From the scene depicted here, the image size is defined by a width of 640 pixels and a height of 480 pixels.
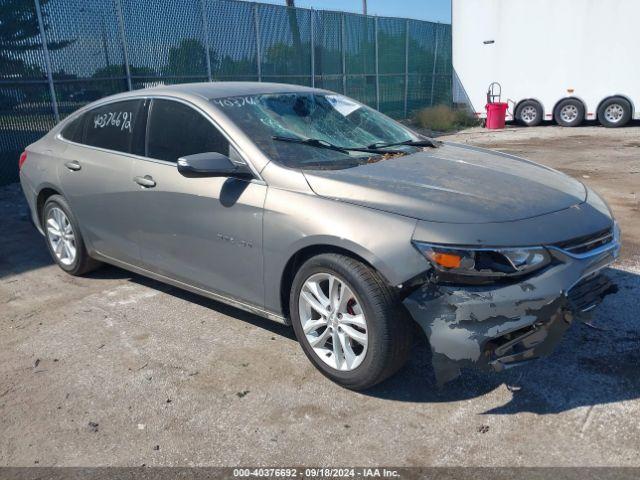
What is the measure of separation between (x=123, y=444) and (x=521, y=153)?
11.5 metres

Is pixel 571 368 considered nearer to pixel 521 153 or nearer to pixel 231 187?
pixel 231 187

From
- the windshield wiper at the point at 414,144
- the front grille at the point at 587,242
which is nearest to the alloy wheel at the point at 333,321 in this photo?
the front grille at the point at 587,242

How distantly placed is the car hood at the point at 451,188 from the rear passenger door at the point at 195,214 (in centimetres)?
53

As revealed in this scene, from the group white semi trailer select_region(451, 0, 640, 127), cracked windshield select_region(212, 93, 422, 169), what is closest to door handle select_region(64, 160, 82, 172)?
cracked windshield select_region(212, 93, 422, 169)

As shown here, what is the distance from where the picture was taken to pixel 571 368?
3412mm

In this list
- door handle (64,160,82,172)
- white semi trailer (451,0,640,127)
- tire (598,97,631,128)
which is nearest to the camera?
door handle (64,160,82,172)

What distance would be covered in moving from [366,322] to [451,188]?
0.90 metres

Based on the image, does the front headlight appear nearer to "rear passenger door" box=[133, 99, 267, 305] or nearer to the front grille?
the front grille

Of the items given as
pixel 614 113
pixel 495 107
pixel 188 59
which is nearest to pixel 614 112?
pixel 614 113

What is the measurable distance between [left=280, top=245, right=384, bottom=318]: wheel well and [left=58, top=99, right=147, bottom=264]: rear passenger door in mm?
1473

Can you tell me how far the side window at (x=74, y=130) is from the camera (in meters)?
4.98

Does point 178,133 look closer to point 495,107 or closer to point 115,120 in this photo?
point 115,120

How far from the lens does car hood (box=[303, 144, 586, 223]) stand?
3039mm

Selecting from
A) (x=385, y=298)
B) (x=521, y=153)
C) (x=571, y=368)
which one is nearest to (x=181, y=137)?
(x=385, y=298)
